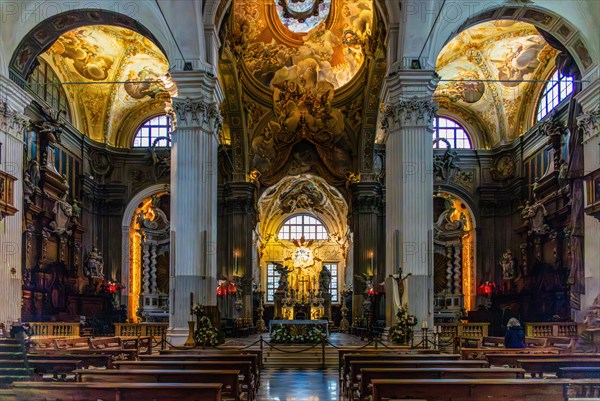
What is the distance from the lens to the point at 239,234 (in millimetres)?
33562

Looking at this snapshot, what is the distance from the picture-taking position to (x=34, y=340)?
18.0 metres

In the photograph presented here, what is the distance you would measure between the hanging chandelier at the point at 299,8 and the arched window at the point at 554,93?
31.0 feet

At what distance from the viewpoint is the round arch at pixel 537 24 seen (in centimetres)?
2034

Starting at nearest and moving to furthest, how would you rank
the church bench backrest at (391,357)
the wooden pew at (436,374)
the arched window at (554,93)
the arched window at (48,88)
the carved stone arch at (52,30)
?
the wooden pew at (436,374) < the church bench backrest at (391,357) < the carved stone arch at (52,30) < the arched window at (48,88) < the arched window at (554,93)

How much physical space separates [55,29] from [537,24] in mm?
13415

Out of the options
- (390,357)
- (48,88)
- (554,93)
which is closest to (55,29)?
(48,88)

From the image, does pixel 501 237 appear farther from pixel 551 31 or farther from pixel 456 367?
pixel 456 367

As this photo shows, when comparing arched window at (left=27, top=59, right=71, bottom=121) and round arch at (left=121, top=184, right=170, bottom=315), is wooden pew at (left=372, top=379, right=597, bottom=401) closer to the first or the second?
arched window at (left=27, top=59, right=71, bottom=121)

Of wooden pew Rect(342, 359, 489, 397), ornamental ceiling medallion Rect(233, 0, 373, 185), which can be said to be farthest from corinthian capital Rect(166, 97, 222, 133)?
wooden pew Rect(342, 359, 489, 397)

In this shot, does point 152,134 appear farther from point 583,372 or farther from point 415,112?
point 583,372

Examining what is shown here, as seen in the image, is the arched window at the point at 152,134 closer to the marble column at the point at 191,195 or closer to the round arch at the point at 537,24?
the marble column at the point at 191,195

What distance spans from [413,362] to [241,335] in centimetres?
2066

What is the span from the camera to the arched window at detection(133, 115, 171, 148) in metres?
34.1

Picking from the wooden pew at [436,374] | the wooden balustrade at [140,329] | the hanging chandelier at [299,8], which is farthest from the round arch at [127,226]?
the wooden pew at [436,374]
